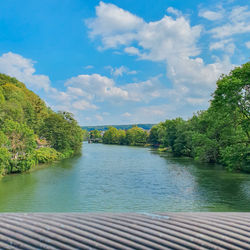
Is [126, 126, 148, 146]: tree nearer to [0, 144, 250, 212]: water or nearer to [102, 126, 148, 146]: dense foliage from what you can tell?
[102, 126, 148, 146]: dense foliage

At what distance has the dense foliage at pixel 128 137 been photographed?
87562 mm

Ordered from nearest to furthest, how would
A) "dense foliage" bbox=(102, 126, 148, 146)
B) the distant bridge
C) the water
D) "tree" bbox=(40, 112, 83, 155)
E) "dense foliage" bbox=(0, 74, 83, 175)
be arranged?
the distant bridge
the water
"dense foliage" bbox=(0, 74, 83, 175)
"tree" bbox=(40, 112, 83, 155)
"dense foliage" bbox=(102, 126, 148, 146)

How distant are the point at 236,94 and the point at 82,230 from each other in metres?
13.7

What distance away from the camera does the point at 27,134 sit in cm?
2036

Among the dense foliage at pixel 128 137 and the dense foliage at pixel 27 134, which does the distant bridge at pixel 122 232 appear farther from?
the dense foliage at pixel 128 137

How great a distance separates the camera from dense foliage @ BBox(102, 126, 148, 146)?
87562mm

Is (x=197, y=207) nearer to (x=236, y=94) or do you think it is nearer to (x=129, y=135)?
(x=236, y=94)

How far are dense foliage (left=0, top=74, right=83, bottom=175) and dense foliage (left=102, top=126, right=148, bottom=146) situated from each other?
45139 mm

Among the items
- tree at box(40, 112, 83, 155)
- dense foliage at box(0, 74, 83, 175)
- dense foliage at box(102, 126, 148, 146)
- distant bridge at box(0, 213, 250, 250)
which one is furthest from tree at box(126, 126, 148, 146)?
distant bridge at box(0, 213, 250, 250)

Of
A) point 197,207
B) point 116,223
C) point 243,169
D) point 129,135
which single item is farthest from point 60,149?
point 129,135

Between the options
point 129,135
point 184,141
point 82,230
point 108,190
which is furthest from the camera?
point 129,135

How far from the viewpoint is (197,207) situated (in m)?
11.8

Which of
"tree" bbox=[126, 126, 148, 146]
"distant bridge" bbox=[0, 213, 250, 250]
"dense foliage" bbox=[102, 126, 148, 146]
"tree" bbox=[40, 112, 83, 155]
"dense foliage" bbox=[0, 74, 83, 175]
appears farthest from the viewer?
"dense foliage" bbox=[102, 126, 148, 146]

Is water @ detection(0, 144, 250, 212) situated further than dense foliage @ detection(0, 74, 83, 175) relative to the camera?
No
